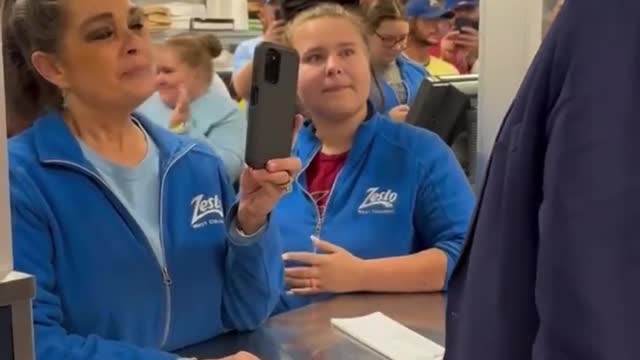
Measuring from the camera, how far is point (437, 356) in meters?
1.25

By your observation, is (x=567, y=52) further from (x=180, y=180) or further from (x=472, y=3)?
(x=472, y=3)

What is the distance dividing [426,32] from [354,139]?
1962 mm

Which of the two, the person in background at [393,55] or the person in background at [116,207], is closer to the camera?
the person in background at [116,207]

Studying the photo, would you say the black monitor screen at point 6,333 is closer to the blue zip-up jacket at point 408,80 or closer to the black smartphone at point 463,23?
the blue zip-up jacket at point 408,80

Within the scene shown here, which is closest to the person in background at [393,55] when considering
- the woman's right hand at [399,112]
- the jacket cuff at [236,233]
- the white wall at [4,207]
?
the woman's right hand at [399,112]

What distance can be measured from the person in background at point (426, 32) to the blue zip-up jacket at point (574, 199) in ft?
9.46

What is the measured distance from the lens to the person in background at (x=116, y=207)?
3.74ft

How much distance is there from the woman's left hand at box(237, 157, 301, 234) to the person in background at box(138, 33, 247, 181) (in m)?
1.70

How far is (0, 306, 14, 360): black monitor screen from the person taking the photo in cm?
74

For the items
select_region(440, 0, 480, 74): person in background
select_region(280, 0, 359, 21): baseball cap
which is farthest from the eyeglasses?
select_region(440, 0, 480, 74): person in background

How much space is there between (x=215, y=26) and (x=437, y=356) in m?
3.04

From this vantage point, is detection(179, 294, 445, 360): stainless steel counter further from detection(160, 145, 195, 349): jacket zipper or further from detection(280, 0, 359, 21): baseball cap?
detection(280, 0, 359, 21): baseball cap

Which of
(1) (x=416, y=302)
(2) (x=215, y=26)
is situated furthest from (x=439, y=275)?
(2) (x=215, y=26)

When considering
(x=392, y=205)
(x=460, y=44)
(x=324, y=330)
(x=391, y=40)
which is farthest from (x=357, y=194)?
(x=460, y=44)
